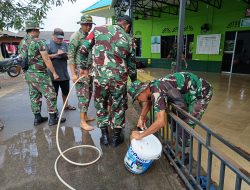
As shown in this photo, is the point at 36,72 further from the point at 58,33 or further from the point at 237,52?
the point at 237,52

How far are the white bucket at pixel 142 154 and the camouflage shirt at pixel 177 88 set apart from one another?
415mm

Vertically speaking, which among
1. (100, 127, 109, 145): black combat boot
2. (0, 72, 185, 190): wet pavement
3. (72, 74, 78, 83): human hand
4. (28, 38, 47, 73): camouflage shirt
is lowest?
(0, 72, 185, 190): wet pavement

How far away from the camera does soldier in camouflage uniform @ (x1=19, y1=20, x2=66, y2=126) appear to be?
3.23 m

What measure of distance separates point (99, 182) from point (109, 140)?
0.82m

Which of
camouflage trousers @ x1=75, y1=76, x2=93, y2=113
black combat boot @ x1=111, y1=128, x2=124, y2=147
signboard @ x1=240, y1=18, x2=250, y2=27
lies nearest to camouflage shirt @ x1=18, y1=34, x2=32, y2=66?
camouflage trousers @ x1=75, y1=76, x2=93, y2=113

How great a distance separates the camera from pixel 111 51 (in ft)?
7.95

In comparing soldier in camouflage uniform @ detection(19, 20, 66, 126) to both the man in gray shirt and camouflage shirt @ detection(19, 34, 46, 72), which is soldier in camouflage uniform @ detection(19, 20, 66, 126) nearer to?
camouflage shirt @ detection(19, 34, 46, 72)

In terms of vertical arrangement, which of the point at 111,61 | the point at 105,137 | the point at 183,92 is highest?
the point at 111,61

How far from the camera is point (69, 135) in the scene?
3.25 meters

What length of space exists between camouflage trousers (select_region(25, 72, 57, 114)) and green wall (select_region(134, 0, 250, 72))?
930cm

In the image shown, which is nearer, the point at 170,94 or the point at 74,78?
the point at 170,94

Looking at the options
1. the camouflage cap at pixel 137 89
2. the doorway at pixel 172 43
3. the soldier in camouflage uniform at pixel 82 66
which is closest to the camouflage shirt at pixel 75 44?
the soldier in camouflage uniform at pixel 82 66

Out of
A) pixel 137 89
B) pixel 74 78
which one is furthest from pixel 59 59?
pixel 137 89

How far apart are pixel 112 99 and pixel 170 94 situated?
2.68ft
